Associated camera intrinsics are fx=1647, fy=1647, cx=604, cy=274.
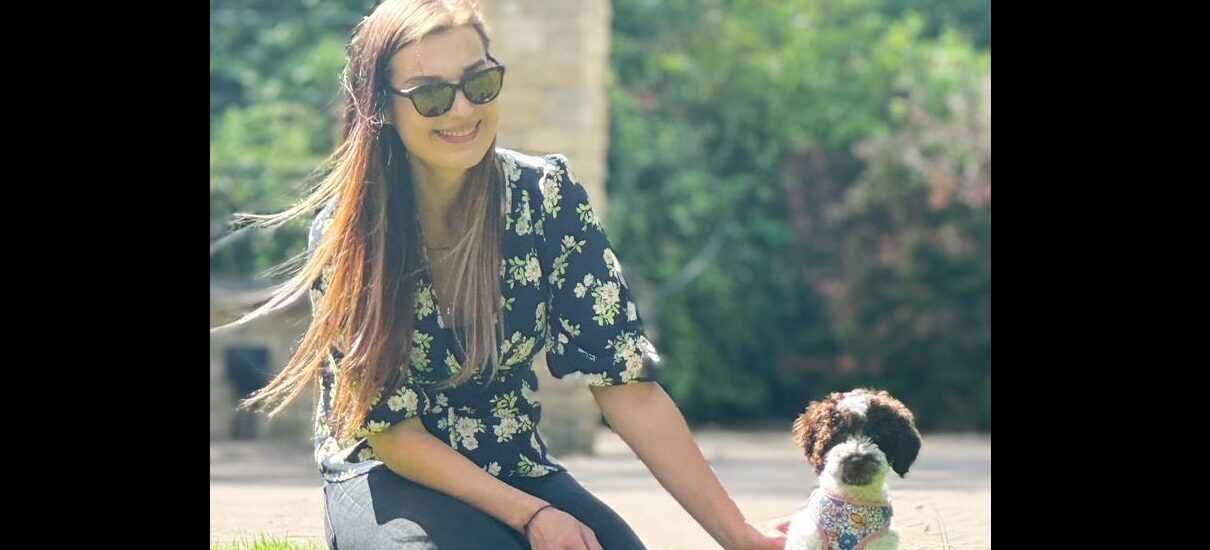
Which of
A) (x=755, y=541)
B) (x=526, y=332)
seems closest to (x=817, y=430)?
(x=755, y=541)

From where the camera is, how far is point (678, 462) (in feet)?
11.6

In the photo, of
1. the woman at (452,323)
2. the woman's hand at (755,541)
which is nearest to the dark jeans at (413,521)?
the woman at (452,323)

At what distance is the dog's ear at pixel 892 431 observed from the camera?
329cm

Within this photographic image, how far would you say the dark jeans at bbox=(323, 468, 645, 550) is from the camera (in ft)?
11.1

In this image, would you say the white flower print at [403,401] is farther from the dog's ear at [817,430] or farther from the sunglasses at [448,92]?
the dog's ear at [817,430]

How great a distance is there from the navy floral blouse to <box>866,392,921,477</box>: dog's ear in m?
0.52

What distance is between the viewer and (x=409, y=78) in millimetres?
3451

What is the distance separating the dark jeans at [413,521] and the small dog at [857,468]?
50cm

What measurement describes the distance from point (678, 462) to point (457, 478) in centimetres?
48

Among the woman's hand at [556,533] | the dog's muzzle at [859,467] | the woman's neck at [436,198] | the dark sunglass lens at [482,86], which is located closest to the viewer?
the dog's muzzle at [859,467]
